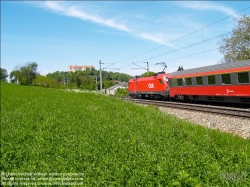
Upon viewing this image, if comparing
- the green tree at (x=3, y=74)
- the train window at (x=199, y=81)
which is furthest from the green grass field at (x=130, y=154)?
the green tree at (x=3, y=74)

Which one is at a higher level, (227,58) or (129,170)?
(227,58)

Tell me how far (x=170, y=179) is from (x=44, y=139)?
4788mm

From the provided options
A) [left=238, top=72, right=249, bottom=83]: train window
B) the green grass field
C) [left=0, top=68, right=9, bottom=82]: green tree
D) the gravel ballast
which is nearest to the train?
[left=238, top=72, right=249, bottom=83]: train window

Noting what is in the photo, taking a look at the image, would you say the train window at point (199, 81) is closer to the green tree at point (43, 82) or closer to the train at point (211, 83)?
the train at point (211, 83)

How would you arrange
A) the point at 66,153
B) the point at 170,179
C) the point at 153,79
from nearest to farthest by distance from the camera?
the point at 170,179 → the point at 66,153 → the point at 153,79

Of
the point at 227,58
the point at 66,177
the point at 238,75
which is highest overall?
the point at 227,58

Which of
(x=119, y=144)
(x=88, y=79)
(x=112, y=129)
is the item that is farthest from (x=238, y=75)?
(x=88, y=79)

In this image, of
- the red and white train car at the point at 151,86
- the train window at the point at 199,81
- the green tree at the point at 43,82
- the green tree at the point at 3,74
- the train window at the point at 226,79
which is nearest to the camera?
the train window at the point at 226,79

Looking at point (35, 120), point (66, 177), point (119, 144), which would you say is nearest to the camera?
point (66, 177)

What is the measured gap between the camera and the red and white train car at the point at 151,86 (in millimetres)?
24281

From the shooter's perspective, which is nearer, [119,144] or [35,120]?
[119,144]

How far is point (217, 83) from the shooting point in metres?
15.3

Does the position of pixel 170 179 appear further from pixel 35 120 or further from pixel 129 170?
pixel 35 120

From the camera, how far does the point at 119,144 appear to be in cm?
643
